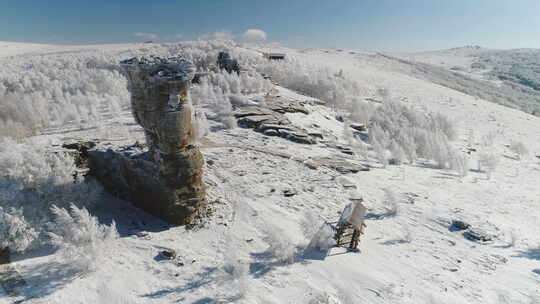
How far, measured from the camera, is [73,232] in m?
7.01

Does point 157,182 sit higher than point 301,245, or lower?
higher

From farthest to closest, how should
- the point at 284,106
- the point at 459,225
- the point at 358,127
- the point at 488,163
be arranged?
the point at 358,127 < the point at 284,106 < the point at 488,163 < the point at 459,225

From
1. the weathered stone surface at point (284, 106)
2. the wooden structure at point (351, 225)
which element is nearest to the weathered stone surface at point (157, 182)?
the wooden structure at point (351, 225)

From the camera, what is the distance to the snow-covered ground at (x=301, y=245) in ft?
21.9

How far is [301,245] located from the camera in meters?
8.49

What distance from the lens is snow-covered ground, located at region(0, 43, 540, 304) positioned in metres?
6.68

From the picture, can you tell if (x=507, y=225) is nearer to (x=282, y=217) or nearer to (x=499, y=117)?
(x=282, y=217)

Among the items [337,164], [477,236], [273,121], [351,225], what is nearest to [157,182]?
[351,225]

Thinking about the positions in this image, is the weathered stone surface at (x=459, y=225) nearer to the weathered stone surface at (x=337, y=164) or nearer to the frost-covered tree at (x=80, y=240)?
the weathered stone surface at (x=337, y=164)

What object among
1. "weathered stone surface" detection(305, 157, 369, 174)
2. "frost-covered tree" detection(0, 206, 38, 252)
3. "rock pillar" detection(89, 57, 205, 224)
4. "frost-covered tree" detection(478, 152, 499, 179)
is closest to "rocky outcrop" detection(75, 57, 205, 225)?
"rock pillar" detection(89, 57, 205, 224)

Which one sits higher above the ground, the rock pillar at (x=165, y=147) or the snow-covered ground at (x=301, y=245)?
the rock pillar at (x=165, y=147)

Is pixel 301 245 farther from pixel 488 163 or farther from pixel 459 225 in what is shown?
pixel 488 163

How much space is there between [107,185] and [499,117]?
37353 millimetres

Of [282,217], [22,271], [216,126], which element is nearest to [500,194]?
[282,217]
